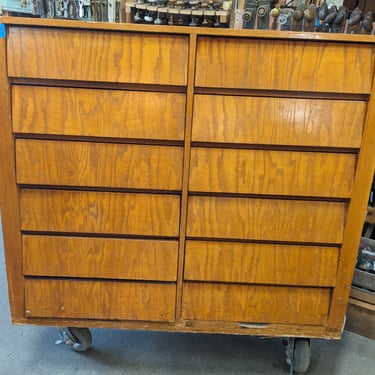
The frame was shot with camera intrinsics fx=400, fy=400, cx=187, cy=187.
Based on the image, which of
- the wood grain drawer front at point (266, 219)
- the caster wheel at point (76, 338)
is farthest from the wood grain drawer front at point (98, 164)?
the caster wheel at point (76, 338)

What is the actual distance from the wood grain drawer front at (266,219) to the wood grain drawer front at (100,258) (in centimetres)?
13

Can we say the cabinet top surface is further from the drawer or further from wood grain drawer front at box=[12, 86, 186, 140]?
the drawer

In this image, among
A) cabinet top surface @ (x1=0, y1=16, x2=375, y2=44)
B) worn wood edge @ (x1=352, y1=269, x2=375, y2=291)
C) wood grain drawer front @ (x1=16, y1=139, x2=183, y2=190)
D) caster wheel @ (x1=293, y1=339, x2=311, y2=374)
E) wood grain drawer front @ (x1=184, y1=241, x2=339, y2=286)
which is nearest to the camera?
cabinet top surface @ (x1=0, y1=16, x2=375, y2=44)

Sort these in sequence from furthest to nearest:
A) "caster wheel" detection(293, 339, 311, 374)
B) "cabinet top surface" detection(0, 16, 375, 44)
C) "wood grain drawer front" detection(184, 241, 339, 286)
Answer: "caster wheel" detection(293, 339, 311, 374), "wood grain drawer front" detection(184, 241, 339, 286), "cabinet top surface" detection(0, 16, 375, 44)

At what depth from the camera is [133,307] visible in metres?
1.37

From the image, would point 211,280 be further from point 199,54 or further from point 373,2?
point 373,2

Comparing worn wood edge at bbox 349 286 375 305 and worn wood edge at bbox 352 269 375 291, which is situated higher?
worn wood edge at bbox 352 269 375 291

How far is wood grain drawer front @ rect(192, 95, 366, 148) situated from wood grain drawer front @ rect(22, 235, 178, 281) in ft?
1.32

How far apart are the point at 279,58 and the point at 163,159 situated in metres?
0.44

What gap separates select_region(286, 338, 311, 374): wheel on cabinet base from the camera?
4.77 ft

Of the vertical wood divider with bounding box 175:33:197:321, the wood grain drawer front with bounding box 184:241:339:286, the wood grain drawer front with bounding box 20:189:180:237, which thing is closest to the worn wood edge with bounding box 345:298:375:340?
the wood grain drawer front with bounding box 184:241:339:286

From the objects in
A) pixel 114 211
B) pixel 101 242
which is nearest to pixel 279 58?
pixel 114 211

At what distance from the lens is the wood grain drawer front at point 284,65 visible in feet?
3.62

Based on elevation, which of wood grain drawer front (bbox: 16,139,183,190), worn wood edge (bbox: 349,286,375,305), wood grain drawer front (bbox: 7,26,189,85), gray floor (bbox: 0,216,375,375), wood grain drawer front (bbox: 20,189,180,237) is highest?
wood grain drawer front (bbox: 7,26,189,85)
